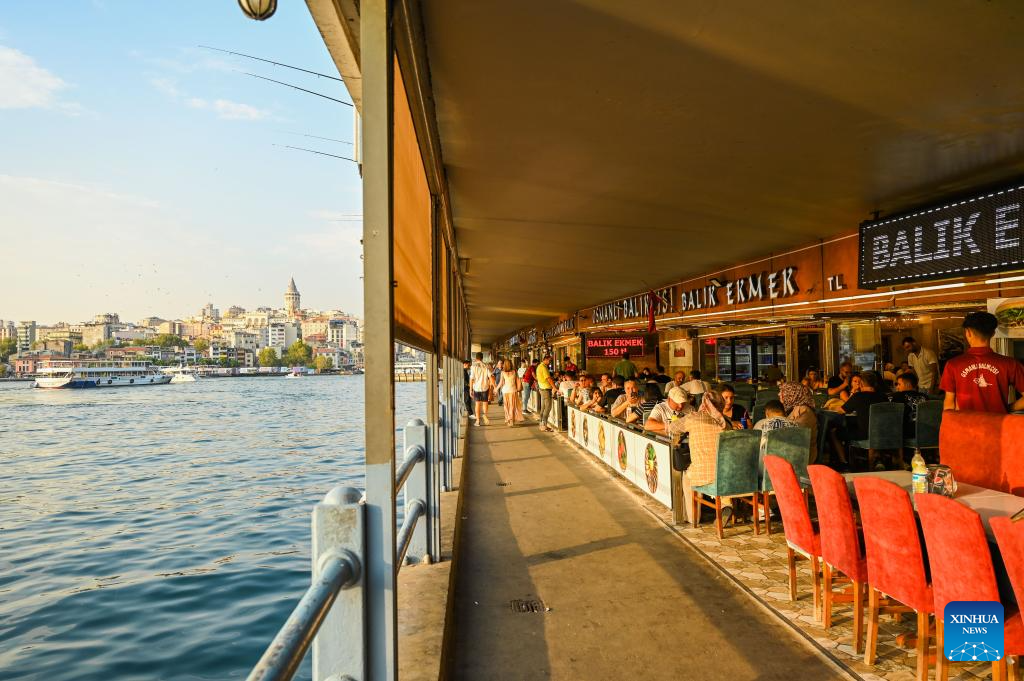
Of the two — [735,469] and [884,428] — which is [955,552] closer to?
[735,469]

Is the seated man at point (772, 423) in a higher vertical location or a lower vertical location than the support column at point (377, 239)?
lower

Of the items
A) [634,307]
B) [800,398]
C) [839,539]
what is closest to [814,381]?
[634,307]

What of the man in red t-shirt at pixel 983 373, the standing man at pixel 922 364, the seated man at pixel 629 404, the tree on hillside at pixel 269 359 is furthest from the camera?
the tree on hillside at pixel 269 359

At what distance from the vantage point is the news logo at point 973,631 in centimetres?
236

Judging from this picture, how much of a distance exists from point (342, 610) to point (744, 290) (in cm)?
832

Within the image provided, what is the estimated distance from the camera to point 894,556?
276 cm

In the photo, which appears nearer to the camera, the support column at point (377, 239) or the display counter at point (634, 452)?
the support column at point (377, 239)

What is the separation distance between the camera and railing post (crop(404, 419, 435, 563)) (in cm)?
362

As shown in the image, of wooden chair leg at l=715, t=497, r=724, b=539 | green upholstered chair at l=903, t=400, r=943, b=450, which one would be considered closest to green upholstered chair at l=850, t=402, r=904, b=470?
green upholstered chair at l=903, t=400, r=943, b=450

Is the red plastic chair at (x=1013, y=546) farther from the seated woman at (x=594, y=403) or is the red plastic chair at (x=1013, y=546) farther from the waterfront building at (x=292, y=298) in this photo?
the waterfront building at (x=292, y=298)

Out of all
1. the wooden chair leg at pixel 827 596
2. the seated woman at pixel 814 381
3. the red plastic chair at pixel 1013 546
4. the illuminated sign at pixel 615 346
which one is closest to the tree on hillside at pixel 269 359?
the illuminated sign at pixel 615 346

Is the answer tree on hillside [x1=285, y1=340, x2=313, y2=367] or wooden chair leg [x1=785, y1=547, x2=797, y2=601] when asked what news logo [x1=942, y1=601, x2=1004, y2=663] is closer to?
wooden chair leg [x1=785, y1=547, x2=797, y2=601]

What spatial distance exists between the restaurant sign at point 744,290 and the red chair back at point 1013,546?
598 cm

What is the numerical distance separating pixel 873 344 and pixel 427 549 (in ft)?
32.8
